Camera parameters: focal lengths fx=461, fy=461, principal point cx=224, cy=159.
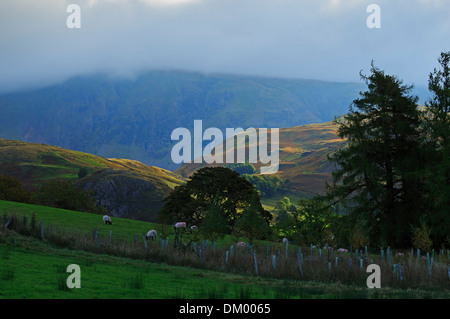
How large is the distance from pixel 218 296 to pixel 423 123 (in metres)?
37.9

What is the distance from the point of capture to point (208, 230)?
38.8 metres

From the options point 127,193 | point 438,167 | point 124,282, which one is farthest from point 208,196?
point 127,193

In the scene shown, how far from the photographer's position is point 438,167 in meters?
41.0

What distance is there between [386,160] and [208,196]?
1194 inches

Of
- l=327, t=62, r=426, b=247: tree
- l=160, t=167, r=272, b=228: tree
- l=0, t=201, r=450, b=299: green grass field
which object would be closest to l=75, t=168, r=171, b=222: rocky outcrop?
l=160, t=167, r=272, b=228: tree

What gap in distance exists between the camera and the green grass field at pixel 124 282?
14891 mm

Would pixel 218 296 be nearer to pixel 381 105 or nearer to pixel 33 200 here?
pixel 381 105

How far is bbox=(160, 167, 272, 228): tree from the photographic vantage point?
6806 centimetres

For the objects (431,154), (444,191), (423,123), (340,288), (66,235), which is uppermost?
(423,123)

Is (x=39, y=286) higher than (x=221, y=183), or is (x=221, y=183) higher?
(x=221, y=183)

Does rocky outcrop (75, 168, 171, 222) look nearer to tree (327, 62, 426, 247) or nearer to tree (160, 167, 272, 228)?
tree (160, 167, 272, 228)

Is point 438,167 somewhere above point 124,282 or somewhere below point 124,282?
above

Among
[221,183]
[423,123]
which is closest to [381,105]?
[423,123]

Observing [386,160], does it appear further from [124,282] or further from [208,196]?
[124,282]
